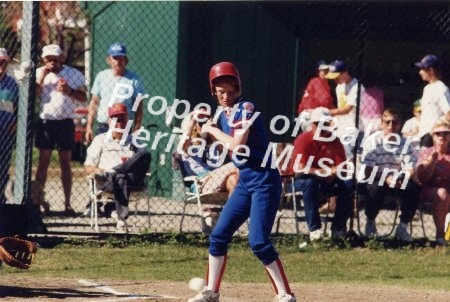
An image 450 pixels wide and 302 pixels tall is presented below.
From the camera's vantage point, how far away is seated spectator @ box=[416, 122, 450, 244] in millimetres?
13164

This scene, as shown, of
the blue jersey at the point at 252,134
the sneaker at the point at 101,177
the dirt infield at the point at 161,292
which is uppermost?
the blue jersey at the point at 252,134

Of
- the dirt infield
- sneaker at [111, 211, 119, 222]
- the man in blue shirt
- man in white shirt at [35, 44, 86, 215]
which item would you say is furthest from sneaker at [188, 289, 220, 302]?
man in white shirt at [35, 44, 86, 215]

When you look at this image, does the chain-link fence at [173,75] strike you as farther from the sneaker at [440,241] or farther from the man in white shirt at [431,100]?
the sneaker at [440,241]

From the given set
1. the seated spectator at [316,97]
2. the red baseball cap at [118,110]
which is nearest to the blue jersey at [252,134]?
the red baseball cap at [118,110]

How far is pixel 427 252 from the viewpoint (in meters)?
12.6

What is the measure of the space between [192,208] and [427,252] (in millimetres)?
3895

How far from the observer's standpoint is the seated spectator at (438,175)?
1316cm

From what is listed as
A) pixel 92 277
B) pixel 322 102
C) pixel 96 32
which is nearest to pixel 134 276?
pixel 92 277

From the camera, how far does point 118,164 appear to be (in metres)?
13.1

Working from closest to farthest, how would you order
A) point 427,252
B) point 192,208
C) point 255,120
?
point 255,120
point 427,252
point 192,208

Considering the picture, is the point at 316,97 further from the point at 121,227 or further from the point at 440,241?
the point at 121,227

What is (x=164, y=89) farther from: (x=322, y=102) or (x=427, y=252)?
(x=427, y=252)

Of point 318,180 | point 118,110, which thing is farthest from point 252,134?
point 118,110

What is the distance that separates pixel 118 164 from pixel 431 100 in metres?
3.77
